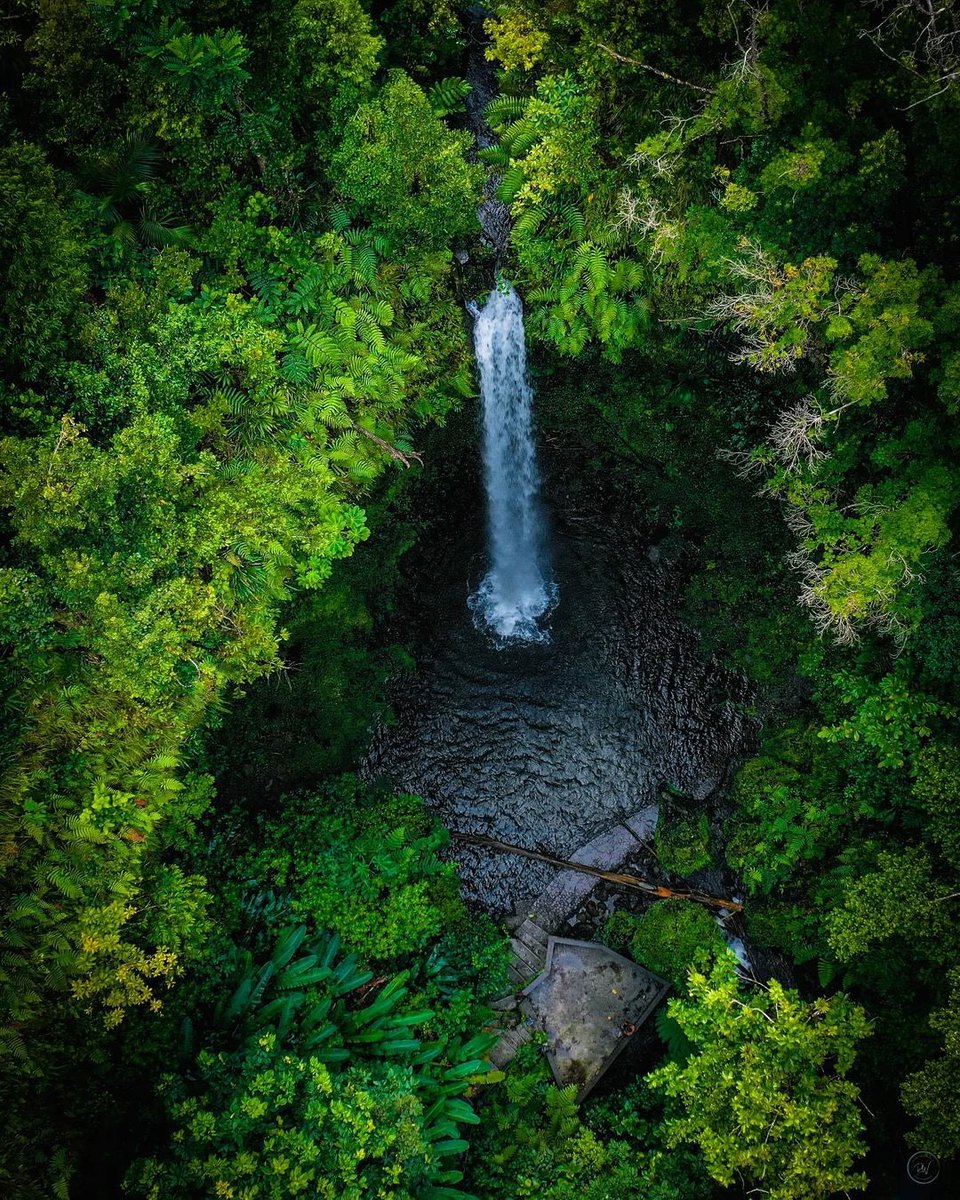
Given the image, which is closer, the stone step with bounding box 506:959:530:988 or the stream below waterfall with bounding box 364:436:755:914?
the stone step with bounding box 506:959:530:988

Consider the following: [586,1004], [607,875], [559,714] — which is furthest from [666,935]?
[559,714]

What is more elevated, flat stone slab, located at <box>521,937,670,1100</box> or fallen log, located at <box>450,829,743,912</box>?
fallen log, located at <box>450,829,743,912</box>

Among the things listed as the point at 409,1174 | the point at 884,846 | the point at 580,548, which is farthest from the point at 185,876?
the point at 884,846

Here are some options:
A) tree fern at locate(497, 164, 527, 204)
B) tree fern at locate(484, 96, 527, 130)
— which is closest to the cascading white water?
tree fern at locate(497, 164, 527, 204)

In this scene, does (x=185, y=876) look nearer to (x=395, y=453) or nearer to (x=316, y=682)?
(x=316, y=682)

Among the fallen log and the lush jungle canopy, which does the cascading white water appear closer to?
the lush jungle canopy
